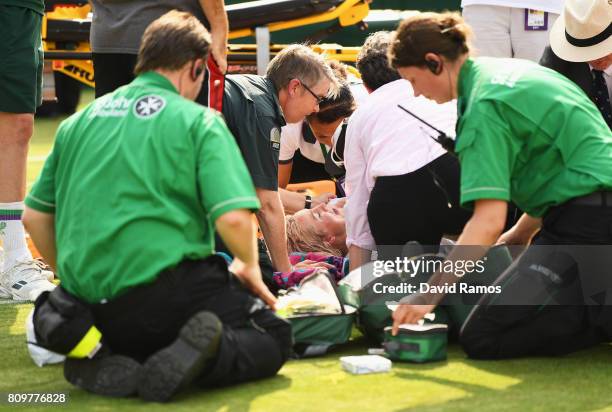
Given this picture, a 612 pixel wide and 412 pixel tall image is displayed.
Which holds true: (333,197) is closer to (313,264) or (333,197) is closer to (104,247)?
(313,264)

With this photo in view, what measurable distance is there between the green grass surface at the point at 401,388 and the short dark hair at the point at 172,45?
990 mm

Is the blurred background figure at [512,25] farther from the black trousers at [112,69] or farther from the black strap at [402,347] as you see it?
the black strap at [402,347]

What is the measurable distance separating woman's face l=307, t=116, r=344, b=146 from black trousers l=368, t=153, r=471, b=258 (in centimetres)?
102

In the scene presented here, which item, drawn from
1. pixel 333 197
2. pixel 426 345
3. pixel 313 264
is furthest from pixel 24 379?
pixel 333 197

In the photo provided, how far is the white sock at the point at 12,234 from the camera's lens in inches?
190

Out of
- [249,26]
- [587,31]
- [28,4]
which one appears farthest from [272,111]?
[249,26]

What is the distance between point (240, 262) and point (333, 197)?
247cm

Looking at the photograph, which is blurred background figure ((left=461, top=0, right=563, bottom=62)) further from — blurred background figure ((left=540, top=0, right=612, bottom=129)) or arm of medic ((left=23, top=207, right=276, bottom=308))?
arm of medic ((left=23, top=207, right=276, bottom=308))

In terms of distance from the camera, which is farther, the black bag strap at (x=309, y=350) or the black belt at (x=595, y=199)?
the black bag strap at (x=309, y=350)

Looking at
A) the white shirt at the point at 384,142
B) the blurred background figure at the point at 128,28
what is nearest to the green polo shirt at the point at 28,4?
the blurred background figure at the point at 128,28

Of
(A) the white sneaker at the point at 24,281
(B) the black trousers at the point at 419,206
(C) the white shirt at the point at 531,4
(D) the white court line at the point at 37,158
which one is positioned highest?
(C) the white shirt at the point at 531,4

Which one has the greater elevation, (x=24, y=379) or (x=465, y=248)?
(x=465, y=248)

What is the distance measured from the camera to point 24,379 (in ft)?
11.4

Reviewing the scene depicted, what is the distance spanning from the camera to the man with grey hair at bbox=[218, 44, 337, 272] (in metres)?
4.59
